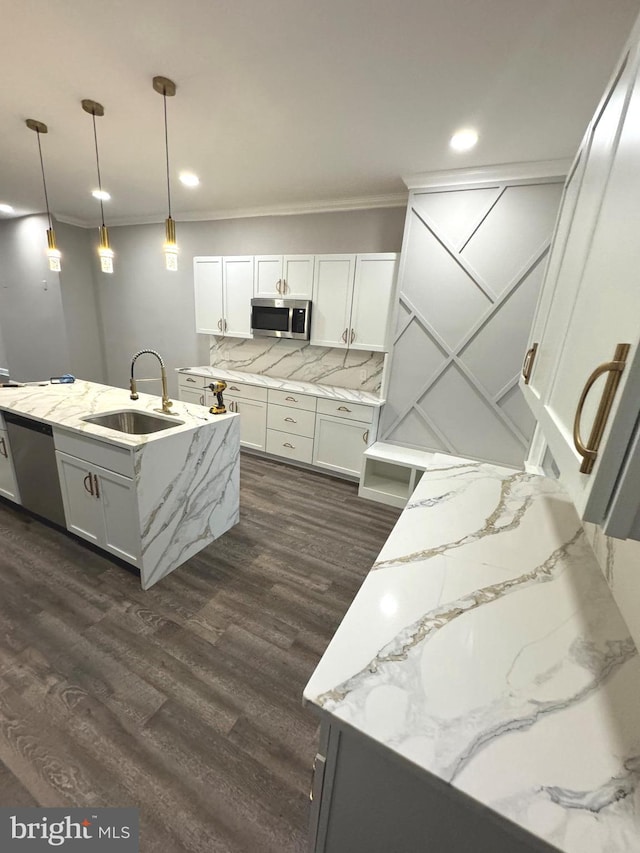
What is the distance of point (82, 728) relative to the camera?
131 centimetres

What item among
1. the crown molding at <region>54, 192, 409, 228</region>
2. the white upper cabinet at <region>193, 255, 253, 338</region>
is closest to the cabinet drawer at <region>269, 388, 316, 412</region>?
the white upper cabinet at <region>193, 255, 253, 338</region>

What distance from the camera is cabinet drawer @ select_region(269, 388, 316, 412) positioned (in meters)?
3.51

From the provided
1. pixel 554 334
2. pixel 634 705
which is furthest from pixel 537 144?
pixel 634 705

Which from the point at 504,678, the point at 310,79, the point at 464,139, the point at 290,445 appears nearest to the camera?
the point at 504,678

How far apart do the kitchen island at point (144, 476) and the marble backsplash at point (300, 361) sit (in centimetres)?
183

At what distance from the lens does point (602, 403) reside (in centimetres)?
55

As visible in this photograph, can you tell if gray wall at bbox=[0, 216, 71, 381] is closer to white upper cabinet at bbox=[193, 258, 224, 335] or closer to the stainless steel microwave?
white upper cabinet at bbox=[193, 258, 224, 335]

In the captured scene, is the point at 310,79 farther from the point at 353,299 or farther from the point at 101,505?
the point at 101,505

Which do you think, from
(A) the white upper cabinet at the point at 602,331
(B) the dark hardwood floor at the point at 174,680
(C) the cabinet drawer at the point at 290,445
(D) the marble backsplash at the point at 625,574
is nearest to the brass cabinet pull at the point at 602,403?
(A) the white upper cabinet at the point at 602,331

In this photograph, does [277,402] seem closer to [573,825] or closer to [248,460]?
[248,460]

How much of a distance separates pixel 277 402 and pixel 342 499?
50.4 inches

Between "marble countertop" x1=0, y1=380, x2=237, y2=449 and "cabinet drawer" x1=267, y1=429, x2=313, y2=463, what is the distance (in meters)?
1.35

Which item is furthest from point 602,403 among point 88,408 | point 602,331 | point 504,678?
point 88,408

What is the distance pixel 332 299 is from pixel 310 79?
172 centimetres
